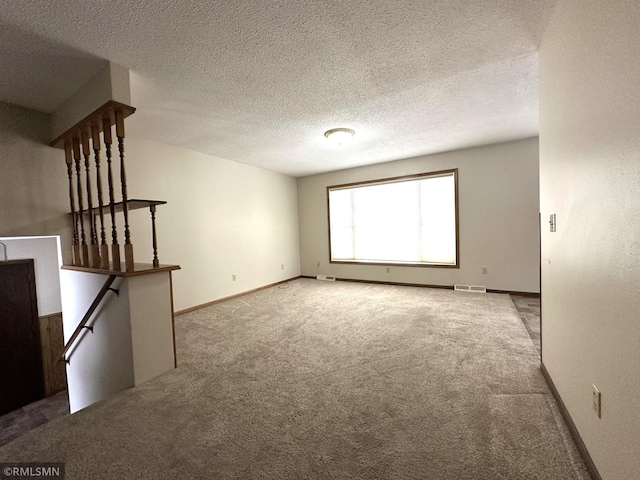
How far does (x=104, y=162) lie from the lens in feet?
11.3

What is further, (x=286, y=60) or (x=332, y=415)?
(x=286, y=60)

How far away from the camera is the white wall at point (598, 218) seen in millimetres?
988

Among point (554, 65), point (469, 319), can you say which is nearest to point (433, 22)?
point (554, 65)

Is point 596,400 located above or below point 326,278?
above

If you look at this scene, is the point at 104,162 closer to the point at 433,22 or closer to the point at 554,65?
the point at 433,22

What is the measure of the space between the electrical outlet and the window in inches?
159

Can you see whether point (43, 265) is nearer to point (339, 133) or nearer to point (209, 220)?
point (209, 220)

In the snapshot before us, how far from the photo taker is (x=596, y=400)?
125 cm

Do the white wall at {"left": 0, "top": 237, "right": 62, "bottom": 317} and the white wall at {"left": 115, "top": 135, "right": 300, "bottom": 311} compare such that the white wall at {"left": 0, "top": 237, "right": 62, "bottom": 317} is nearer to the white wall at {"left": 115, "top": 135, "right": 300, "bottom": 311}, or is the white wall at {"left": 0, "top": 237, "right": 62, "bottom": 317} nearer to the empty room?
the empty room

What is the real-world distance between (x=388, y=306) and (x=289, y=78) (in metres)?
3.36

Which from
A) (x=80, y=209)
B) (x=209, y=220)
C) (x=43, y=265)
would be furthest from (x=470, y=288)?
(x=43, y=265)

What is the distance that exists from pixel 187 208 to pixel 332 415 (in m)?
3.85

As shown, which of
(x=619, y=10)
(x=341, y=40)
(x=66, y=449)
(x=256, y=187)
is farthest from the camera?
(x=256, y=187)

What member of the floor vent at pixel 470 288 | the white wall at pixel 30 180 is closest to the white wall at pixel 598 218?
the floor vent at pixel 470 288
